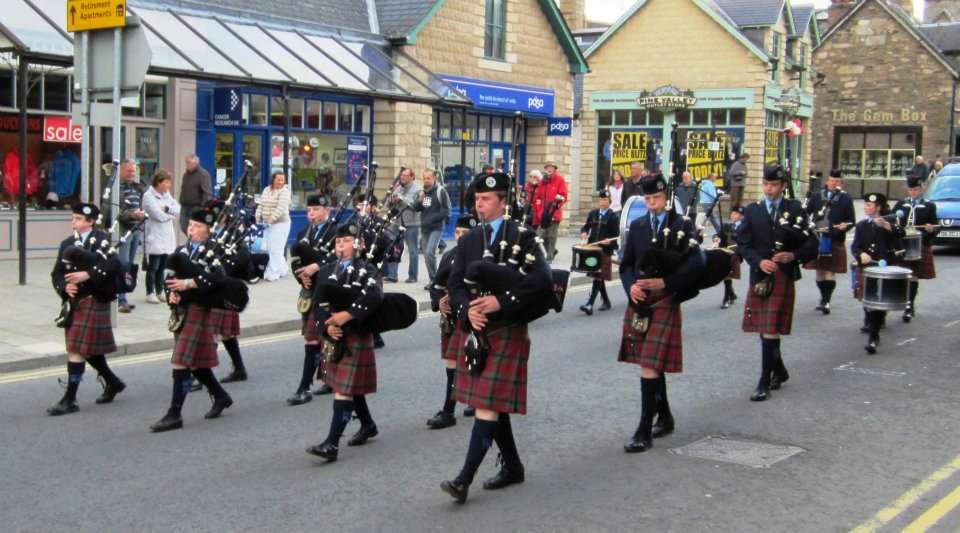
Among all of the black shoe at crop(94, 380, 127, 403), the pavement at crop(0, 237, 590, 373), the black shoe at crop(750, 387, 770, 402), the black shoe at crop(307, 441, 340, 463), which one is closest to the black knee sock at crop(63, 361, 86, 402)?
the black shoe at crop(94, 380, 127, 403)

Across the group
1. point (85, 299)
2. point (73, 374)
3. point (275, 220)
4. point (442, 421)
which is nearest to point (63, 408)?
point (73, 374)

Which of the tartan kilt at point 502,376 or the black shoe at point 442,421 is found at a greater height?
the tartan kilt at point 502,376

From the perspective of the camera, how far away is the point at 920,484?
21.9ft

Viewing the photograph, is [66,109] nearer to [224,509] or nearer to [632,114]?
[224,509]

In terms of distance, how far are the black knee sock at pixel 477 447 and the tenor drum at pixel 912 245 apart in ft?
27.6

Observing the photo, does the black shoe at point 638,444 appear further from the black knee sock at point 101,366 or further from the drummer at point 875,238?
the drummer at point 875,238

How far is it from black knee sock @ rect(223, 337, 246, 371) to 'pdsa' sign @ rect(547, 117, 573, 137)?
55.8ft

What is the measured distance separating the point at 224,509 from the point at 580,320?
8231mm

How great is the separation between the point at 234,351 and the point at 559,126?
56.7 feet

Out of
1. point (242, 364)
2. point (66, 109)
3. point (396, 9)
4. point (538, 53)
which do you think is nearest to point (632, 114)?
point (538, 53)

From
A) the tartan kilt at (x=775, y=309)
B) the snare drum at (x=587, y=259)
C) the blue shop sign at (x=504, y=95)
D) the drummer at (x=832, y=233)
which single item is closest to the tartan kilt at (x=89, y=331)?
the tartan kilt at (x=775, y=309)

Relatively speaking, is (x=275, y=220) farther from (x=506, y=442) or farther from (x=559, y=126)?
(x=506, y=442)

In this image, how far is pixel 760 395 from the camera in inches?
354

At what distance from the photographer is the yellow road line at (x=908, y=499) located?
588 cm
